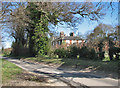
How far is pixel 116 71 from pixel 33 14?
1566cm

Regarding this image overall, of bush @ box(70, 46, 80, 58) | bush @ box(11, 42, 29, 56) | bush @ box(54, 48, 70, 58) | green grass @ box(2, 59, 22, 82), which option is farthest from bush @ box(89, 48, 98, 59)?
bush @ box(11, 42, 29, 56)

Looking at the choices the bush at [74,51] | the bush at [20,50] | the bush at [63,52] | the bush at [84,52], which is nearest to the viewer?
the bush at [84,52]

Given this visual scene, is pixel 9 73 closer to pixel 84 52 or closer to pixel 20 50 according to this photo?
pixel 84 52

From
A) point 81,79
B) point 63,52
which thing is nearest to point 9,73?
point 81,79

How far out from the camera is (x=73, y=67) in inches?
418

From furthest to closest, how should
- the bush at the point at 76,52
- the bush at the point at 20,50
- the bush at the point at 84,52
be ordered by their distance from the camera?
the bush at the point at 20,50
the bush at the point at 84,52
the bush at the point at 76,52

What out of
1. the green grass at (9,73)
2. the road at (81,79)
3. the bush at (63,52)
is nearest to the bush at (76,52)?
the bush at (63,52)

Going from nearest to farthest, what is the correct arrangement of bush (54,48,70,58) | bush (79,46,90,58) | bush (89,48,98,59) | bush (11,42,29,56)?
bush (89,48,98,59) → bush (79,46,90,58) → bush (54,48,70,58) → bush (11,42,29,56)

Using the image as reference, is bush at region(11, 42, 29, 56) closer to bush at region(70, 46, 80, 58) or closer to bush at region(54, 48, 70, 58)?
bush at region(54, 48, 70, 58)

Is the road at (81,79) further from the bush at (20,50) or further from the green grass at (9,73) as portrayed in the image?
the bush at (20,50)

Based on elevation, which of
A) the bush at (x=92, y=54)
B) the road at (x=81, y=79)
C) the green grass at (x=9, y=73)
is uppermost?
the bush at (x=92, y=54)

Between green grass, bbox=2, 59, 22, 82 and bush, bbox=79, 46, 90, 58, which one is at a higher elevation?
bush, bbox=79, 46, 90, 58

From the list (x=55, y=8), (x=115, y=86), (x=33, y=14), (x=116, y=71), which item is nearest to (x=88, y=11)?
(x=55, y=8)

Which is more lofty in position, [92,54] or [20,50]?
[20,50]
